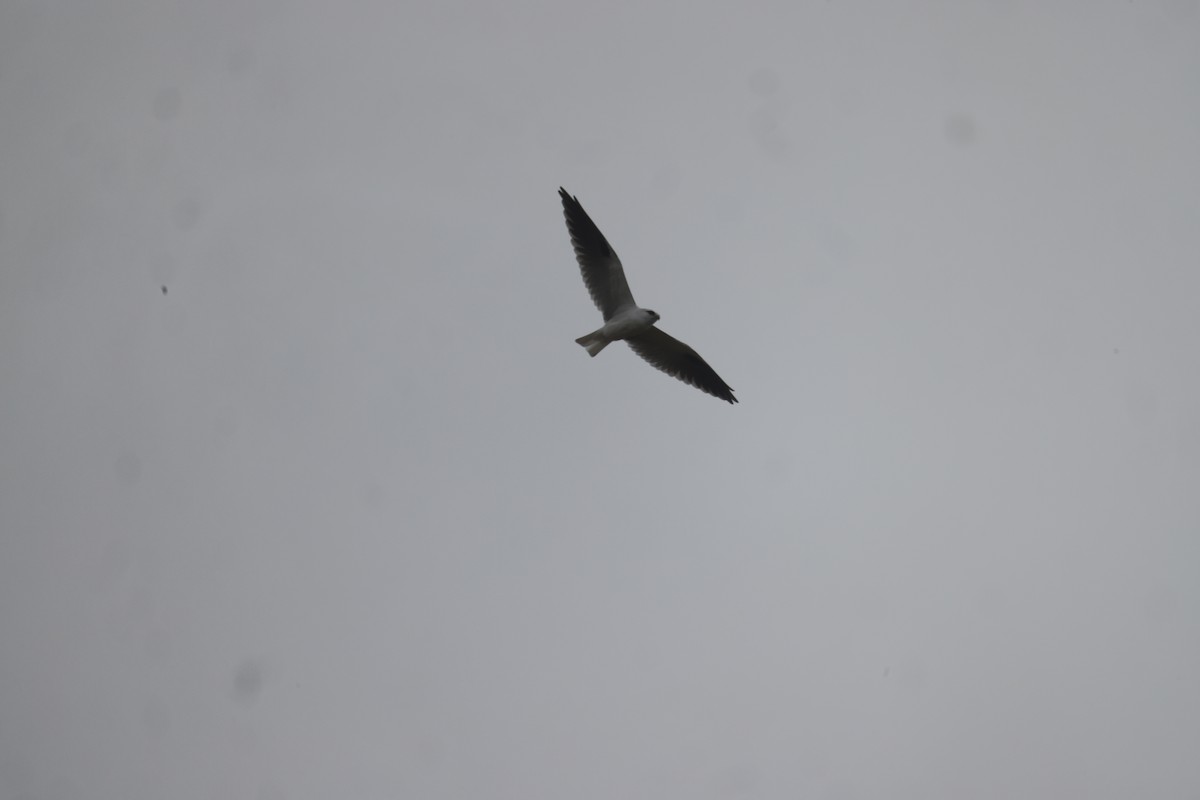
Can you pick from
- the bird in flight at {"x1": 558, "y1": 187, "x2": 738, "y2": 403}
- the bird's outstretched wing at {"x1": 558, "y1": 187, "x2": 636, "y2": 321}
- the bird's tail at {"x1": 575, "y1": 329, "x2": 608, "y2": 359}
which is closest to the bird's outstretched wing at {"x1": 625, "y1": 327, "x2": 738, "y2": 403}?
the bird in flight at {"x1": 558, "y1": 187, "x2": 738, "y2": 403}

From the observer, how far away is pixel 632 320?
479 inches

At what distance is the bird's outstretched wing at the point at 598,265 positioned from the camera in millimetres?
12430

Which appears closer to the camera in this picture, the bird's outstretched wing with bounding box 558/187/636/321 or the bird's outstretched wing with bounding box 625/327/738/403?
the bird's outstretched wing with bounding box 558/187/636/321

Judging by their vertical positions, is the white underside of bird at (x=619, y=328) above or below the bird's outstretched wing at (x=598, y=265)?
below

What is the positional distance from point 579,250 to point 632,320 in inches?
38.3

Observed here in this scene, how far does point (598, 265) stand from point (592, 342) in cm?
88

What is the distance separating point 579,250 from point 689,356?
5.62 feet

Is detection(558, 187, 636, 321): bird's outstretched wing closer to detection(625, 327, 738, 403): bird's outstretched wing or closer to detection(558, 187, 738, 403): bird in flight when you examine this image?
detection(558, 187, 738, 403): bird in flight

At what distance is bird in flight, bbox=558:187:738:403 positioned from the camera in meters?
12.2

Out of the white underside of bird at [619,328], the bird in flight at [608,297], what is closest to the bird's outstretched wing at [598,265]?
the bird in flight at [608,297]

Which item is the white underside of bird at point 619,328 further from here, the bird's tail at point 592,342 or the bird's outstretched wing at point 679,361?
the bird's outstretched wing at point 679,361

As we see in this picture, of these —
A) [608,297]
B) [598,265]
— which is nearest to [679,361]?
[608,297]

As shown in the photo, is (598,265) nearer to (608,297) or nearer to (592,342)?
(608,297)

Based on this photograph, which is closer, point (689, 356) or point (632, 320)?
point (632, 320)
